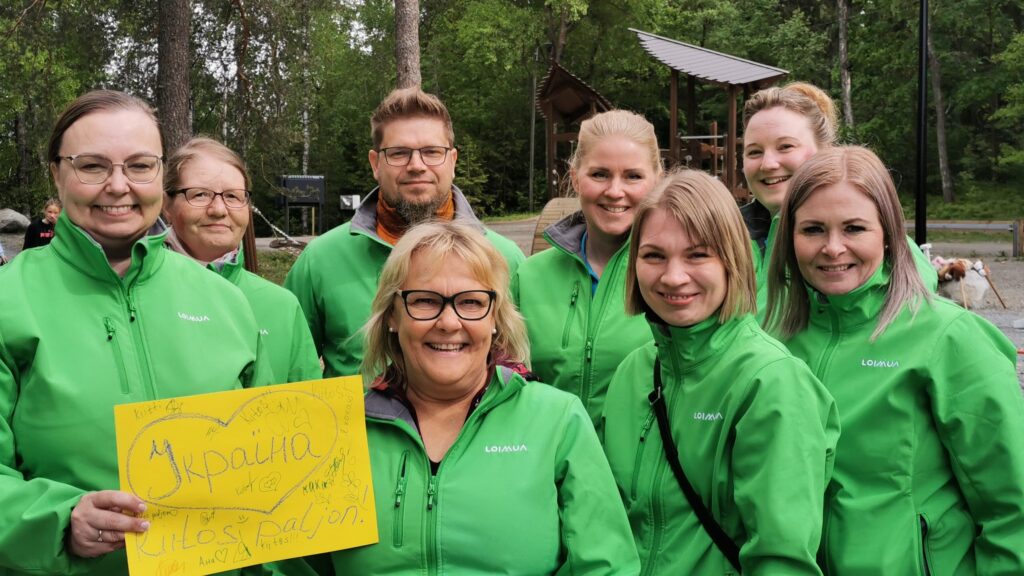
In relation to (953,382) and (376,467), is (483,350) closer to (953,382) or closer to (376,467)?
(376,467)

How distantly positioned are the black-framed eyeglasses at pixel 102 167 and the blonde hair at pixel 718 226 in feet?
4.72

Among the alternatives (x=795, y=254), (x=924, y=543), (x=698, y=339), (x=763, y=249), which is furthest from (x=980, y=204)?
(x=698, y=339)

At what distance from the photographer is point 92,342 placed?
7.80ft

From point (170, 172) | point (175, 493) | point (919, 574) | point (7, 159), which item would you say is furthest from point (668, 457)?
point (7, 159)

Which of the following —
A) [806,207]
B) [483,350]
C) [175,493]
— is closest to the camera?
[175,493]

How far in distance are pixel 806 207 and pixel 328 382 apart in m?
1.57

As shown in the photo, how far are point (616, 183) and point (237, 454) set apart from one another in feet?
5.55

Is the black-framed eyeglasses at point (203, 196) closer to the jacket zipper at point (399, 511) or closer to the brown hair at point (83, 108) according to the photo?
the brown hair at point (83, 108)

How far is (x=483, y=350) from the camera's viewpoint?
2486 mm

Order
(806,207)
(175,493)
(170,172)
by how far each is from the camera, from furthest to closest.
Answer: (170,172)
(806,207)
(175,493)

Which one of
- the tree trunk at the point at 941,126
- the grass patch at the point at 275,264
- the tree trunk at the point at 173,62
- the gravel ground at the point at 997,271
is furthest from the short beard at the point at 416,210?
the tree trunk at the point at 941,126

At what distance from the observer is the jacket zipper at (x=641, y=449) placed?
8.39 ft

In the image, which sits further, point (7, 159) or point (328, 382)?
point (7, 159)

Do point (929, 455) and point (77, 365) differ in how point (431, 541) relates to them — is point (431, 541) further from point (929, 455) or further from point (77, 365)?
point (929, 455)
